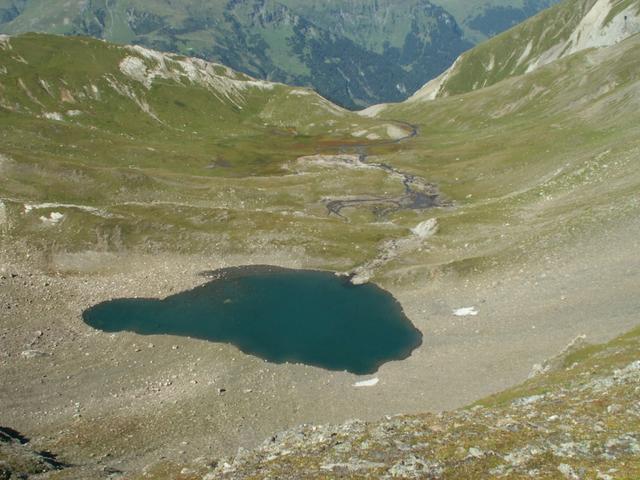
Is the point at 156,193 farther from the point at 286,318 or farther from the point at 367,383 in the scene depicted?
the point at 367,383

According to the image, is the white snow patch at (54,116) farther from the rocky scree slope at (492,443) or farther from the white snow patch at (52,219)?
the rocky scree slope at (492,443)

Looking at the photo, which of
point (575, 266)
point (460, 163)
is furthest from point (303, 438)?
point (460, 163)

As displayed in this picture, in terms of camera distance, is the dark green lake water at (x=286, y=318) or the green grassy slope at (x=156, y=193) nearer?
the dark green lake water at (x=286, y=318)

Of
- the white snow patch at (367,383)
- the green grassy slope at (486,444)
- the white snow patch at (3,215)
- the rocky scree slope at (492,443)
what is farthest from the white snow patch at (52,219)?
the rocky scree slope at (492,443)

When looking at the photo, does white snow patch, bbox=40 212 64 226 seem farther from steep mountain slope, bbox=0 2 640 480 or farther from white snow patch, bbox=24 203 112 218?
white snow patch, bbox=24 203 112 218

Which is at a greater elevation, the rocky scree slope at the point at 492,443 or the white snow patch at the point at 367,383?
the white snow patch at the point at 367,383

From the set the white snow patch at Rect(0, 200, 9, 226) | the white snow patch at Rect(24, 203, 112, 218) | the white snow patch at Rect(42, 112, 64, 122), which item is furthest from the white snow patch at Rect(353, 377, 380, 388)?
the white snow patch at Rect(42, 112, 64, 122)
